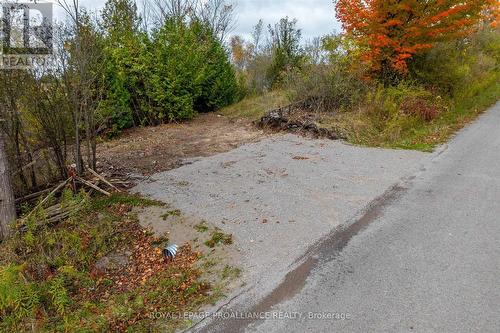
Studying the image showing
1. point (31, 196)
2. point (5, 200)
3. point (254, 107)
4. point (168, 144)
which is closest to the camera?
point (5, 200)

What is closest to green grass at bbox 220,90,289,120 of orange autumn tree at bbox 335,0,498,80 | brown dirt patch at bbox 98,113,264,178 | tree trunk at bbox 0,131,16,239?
brown dirt patch at bbox 98,113,264,178

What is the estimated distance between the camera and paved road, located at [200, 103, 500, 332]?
127 inches

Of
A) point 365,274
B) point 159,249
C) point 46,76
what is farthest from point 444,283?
point 46,76

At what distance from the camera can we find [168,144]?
10.2 meters

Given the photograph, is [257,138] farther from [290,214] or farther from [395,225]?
[395,225]

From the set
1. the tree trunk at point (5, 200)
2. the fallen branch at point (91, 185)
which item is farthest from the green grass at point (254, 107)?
the tree trunk at point (5, 200)

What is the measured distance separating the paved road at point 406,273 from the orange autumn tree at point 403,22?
6860mm

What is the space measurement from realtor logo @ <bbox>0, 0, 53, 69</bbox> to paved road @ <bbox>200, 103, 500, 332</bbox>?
17.7ft

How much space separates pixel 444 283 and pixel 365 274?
Answer: 82 cm

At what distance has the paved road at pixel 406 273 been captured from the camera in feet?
10.6

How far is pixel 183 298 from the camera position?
362cm

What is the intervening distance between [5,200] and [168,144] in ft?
17.7

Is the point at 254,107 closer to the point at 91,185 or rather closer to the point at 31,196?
the point at 91,185

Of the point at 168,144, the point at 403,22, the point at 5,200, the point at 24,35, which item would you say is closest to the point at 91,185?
the point at 5,200
